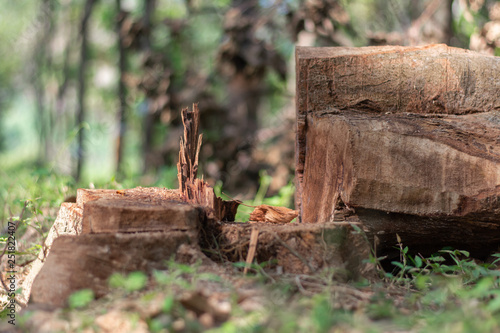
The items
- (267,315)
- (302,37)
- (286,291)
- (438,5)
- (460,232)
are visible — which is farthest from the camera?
(302,37)

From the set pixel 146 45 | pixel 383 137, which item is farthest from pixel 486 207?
pixel 146 45

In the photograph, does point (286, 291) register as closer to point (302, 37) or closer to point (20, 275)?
point (20, 275)

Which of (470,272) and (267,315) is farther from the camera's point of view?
(470,272)

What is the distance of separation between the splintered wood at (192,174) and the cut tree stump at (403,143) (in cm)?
57

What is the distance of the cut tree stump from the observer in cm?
216

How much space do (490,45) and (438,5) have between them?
0.80 m

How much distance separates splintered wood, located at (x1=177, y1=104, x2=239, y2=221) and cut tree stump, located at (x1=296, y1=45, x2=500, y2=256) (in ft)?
1.88

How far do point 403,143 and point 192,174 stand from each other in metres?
1.03

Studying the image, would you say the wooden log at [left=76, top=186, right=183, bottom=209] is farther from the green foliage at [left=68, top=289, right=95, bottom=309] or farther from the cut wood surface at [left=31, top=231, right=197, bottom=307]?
the green foliage at [left=68, top=289, right=95, bottom=309]

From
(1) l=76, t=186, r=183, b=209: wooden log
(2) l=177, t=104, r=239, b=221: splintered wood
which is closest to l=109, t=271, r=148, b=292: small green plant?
(1) l=76, t=186, r=183, b=209: wooden log

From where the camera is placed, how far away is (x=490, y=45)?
5207 mm

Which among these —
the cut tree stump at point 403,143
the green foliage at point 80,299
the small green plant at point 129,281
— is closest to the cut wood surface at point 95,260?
the small green plant at point 129,281

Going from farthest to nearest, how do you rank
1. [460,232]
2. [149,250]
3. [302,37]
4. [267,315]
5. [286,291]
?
[302,37] < [460,232] < [149,250] < [286,291] < [267,315]

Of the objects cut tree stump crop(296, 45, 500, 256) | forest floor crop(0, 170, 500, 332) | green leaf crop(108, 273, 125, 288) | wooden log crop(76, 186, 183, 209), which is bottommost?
forest floor crop(0, 170, 500, 332)
